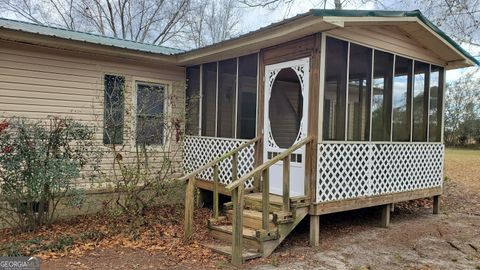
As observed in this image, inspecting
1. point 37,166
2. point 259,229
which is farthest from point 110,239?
point 259,229

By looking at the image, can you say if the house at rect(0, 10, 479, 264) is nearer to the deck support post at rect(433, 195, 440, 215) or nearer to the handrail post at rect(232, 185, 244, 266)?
the handrail post at rect(232, 185, 244, 266)

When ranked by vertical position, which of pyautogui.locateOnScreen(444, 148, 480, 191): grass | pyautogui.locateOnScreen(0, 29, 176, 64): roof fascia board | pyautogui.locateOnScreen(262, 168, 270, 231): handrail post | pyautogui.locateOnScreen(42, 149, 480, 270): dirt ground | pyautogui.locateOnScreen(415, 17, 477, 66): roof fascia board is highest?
pyautogui.locateOnScreen(415, 17, 477, 66): roof fascia board

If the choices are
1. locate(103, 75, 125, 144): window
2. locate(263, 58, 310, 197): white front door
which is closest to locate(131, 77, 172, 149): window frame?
locate(103, 75, 125, 144): window

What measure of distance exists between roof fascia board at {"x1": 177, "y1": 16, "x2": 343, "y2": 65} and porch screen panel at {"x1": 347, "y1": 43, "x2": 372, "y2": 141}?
100 cm

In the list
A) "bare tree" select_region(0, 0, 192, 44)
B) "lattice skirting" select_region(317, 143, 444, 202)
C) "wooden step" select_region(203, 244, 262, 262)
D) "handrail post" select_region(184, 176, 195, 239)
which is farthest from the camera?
"bare tree" select_region(0, 0, 192, 44)

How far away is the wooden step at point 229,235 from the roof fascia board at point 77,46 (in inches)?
143

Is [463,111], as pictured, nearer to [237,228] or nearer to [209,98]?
[209,98]

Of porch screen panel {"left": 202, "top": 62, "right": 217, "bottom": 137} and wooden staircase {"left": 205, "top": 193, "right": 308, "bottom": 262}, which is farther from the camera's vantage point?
porch screen panel {"left": 202, "top": 62, "right": 217, "bottom": 137}

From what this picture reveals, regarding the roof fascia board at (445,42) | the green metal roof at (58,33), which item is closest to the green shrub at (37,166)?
the green metal roof at (58,33)

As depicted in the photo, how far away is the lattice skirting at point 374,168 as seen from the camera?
5.51 metres

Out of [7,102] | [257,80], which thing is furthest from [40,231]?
[257,80]

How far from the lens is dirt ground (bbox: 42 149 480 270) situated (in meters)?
4.54

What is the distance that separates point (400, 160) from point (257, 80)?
2.92 metres

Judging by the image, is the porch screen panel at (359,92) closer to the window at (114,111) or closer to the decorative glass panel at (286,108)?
the decorative glass panel at (286,108)
